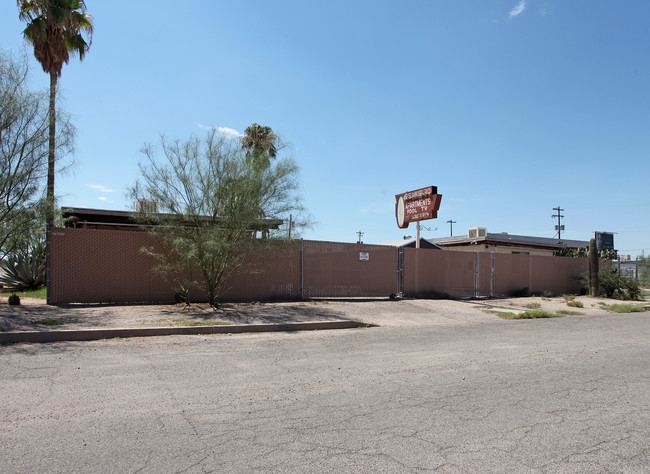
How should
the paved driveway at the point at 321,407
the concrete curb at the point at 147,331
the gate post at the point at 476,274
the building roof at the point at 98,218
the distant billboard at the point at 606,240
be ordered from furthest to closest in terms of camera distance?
the distant billboard at the point at 606,240, the gate post at the point at 476,274, the building roof at the point at 98,218, the concrete curb at the point at 147,331, the paved driveway at the point at 321,407

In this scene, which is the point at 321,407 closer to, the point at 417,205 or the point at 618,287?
the point at 417,205

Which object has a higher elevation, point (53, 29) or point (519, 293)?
point (53, 29)

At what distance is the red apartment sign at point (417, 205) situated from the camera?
1888 centimetres

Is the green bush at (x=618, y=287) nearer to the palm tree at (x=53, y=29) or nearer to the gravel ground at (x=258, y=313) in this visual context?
the gravel ground at (x=258, y=313)

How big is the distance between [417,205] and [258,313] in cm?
971

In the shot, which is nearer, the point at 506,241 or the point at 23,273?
the point at 23,273

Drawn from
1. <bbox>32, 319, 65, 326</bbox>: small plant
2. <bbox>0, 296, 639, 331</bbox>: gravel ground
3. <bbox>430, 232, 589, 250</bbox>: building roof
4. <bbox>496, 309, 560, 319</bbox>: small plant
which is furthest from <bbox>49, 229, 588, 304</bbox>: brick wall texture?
<bbox>430, 232, 589, 250</bbox>: building roof

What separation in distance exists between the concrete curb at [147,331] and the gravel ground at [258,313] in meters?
0.37

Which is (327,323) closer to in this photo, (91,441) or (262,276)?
(262,276)

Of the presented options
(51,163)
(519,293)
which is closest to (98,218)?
(51,163)

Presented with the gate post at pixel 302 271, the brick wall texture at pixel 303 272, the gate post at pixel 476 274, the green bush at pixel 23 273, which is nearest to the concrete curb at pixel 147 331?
the brick wall texture at pixel 303 272

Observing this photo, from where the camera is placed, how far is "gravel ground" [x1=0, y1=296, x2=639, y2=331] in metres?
10.2

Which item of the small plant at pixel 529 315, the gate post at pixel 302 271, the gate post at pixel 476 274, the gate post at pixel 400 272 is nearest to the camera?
the small plant at pixel 529 315

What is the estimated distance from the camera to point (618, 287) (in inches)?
856
